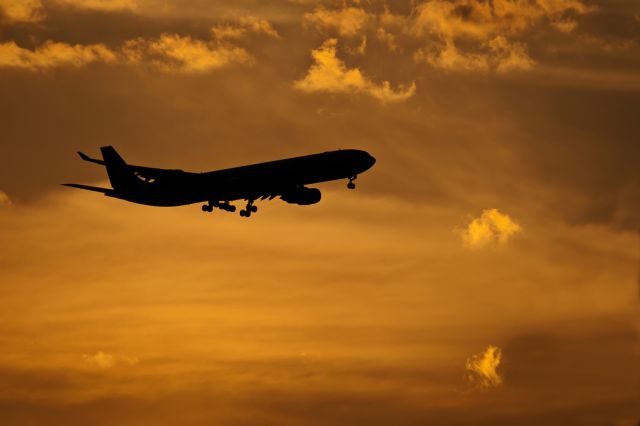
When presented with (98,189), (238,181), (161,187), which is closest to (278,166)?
(238,181)

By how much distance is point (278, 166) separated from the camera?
332 ft

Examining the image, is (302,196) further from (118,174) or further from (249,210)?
(118,174)

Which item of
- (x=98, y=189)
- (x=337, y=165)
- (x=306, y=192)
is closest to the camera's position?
(x=337, y=165)

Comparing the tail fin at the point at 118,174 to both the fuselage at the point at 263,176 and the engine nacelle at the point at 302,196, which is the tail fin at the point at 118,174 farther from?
the engine nacelle at the point at 302,196

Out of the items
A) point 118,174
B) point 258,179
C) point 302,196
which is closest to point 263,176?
point 258,179

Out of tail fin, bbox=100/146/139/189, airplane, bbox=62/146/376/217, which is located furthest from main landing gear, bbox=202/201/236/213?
tail fin, bbox=100/146/139/189

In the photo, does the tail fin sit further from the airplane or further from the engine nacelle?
the engine nacelle

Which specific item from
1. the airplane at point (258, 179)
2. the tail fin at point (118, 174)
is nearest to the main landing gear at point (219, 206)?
the airplane at point (258, 179)

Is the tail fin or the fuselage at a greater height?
the tail fin

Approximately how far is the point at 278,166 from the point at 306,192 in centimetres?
620

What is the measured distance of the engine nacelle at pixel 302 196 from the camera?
10488cm

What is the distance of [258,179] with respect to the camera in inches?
3989

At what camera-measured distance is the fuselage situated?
99438 mm

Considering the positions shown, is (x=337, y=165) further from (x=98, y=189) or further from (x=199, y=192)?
(x=98, y=189)
